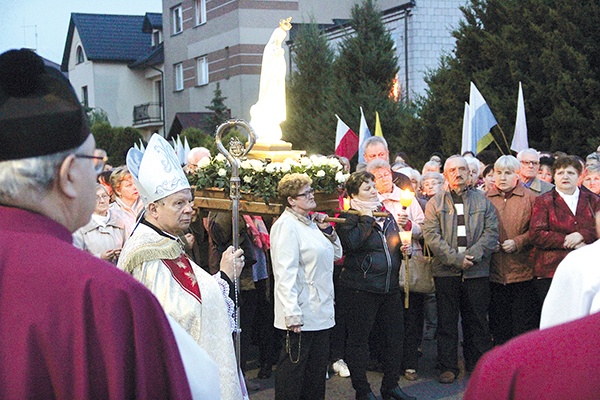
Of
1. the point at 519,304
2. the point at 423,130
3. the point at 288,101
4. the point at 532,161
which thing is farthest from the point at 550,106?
the point at 288,101

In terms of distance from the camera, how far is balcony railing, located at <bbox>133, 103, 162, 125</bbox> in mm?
45406

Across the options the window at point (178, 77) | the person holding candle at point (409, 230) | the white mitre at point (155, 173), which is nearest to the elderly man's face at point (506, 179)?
the person holding candle at point (409, 230)

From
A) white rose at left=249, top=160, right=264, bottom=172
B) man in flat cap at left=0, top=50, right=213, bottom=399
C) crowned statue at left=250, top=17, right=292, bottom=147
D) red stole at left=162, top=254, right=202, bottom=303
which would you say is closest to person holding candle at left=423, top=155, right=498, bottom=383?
white rose at left=249, top=160, right=264, bottom=172

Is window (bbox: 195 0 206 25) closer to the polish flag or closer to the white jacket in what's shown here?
the polish flag

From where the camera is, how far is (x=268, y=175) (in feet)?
25.1

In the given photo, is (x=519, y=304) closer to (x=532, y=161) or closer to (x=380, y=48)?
(x=532, y=161)

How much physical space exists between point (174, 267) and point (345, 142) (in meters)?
9.59

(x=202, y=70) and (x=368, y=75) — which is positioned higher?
(x=202, y=70)

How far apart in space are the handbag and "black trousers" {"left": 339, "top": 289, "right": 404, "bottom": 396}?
37.0 inches

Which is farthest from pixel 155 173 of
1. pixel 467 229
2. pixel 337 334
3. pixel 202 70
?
pixel 202 70

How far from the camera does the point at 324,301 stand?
21.4ft

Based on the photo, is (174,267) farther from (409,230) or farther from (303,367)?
(409,230)

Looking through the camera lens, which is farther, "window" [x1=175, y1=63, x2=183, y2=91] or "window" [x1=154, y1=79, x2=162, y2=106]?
"window" [x1=154, y1=79, x2=162, y2=106]

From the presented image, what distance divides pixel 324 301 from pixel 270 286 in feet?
7.11
